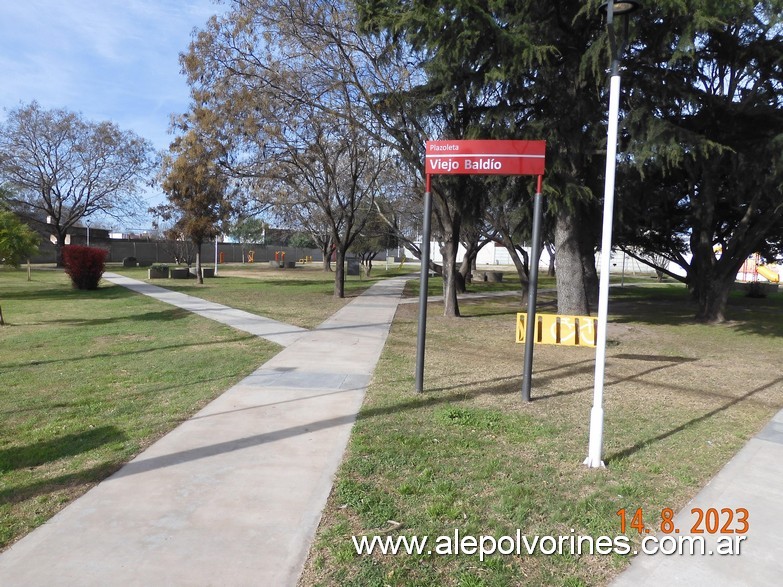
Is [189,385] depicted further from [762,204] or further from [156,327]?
[762,204]

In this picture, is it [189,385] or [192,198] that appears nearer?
[189,385]

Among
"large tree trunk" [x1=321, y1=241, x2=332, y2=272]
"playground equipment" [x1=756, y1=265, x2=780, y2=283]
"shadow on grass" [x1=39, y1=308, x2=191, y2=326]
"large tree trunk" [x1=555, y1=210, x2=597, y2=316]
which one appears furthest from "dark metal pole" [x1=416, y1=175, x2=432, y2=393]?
"playground equipment" [x1=756, y1=265, x2=780, y2=283]

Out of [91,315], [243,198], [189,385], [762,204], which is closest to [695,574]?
[189,385]

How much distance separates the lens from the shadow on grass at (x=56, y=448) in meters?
4.69

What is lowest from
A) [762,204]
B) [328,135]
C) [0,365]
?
[0,365]

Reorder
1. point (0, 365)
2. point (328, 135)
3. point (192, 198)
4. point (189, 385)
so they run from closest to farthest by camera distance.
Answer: point (189, 385) < point (0, 365) < point (328, 135) < point (192, 198)

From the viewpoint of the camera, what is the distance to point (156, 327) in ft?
43.4

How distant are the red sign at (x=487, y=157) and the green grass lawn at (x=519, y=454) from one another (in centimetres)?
277

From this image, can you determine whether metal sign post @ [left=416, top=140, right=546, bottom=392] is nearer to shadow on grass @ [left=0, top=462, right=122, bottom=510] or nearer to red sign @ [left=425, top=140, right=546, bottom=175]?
red sign @ [left=425, top=140, right=546, bottom=175]

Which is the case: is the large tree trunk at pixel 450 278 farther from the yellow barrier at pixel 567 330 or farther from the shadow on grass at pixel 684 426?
the shadow on grass at pixel 684 426

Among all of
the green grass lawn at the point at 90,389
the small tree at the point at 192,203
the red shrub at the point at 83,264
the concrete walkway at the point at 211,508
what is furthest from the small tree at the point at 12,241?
the concrete walkway at the point at 211,508

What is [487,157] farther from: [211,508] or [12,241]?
[12,241]

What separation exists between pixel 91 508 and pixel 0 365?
6185 mm

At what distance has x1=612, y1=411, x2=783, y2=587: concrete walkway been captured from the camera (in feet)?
10.6
